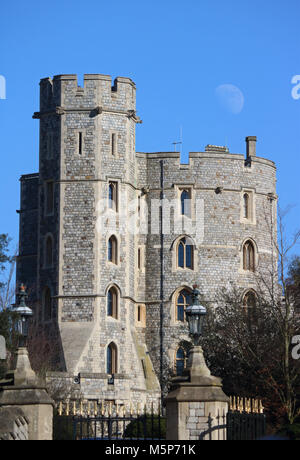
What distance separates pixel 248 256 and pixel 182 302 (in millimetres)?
3936

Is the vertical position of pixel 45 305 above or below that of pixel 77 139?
below

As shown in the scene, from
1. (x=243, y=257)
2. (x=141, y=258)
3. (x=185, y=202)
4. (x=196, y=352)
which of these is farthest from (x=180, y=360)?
(x=196, y=352)

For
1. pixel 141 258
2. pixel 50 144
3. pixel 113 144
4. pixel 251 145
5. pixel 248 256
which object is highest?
pixel 251 145

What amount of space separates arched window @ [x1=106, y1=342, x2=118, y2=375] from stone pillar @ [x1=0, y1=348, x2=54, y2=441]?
2243 cm

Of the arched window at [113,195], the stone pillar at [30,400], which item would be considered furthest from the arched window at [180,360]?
the stone pillar at [30,400]

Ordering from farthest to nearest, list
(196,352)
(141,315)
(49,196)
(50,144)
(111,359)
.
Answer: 1. (141,315)
2. (49,196)
3. (50,144)
4. (111,359)
5. (196,352)

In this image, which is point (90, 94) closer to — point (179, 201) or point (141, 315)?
point (179, 201)

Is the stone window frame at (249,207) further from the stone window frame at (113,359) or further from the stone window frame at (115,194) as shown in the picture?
the stone window frame at (113,359)

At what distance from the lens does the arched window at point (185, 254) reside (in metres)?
51.0

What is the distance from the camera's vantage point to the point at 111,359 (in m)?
47.4

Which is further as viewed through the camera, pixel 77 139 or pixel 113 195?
pixel 113 195

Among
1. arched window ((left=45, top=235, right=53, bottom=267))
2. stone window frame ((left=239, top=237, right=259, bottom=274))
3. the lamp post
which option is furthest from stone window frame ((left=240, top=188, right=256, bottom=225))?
the lamp post
